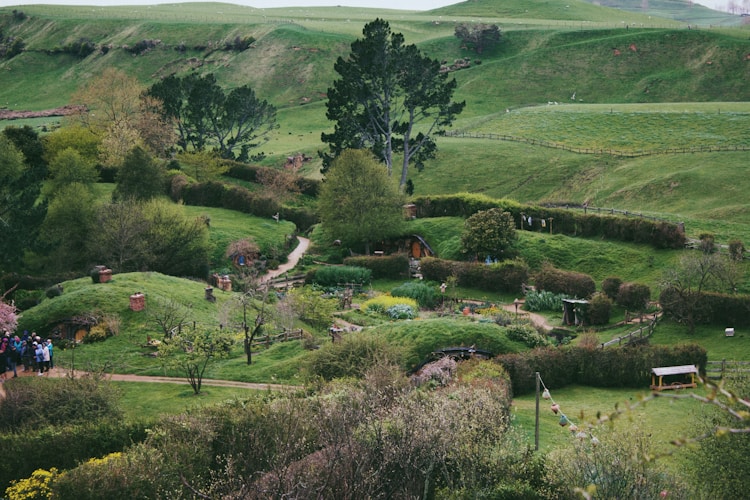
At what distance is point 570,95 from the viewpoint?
420 feet

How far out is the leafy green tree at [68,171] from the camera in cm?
8006

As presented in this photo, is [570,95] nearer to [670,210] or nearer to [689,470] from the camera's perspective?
[670,210]

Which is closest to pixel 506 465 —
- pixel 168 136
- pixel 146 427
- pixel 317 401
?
pixel 317 401

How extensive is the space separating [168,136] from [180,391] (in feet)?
223

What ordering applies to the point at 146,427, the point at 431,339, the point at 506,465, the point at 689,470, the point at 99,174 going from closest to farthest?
the point at 506,465 → the point at 689,470 → the point at 146,427 → the point at 431,339 → the point at 99,174

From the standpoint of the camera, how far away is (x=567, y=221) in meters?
70.4

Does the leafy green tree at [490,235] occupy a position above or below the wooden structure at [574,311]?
above


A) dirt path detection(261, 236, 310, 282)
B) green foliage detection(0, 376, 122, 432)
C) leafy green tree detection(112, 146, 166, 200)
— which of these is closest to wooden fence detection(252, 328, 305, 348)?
green foliage detection(0, 376, 122, 432)

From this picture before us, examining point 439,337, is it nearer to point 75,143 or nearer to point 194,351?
→ point 194,351

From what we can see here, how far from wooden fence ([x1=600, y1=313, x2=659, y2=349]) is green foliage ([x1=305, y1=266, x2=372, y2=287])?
2213 cm

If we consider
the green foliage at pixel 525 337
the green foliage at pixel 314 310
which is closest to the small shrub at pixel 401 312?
the green foliage at pixel 314 310

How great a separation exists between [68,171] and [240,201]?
15990 millimetres

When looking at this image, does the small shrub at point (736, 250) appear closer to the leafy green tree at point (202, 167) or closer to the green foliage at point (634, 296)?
the green foliage at point (634, 296)

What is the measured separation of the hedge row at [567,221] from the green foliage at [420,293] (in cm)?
1365
